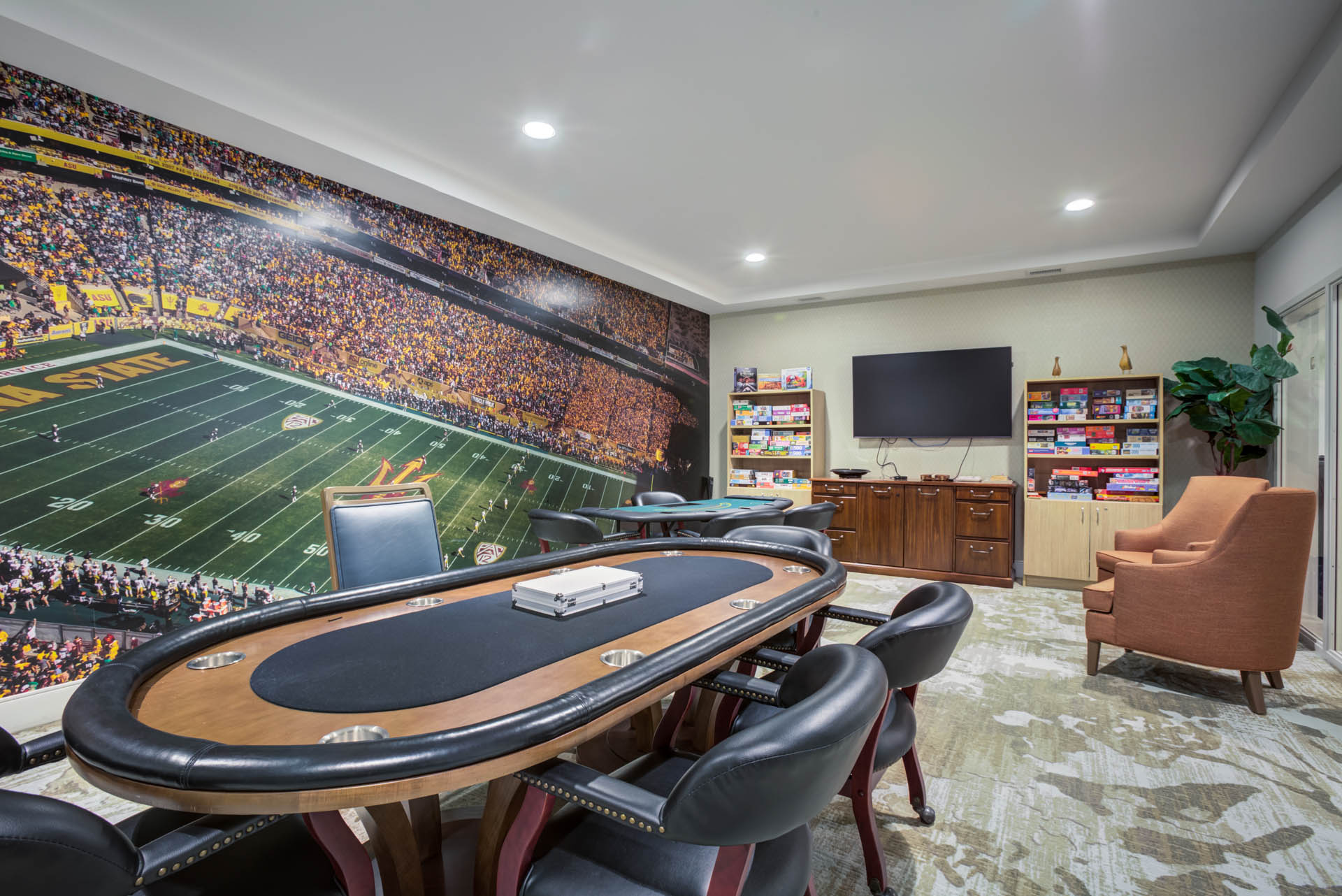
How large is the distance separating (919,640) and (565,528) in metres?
2.78

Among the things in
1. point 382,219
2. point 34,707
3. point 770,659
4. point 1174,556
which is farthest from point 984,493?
Result: point 34,707

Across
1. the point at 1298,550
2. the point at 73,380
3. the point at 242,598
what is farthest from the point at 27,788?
the point at 1298,550

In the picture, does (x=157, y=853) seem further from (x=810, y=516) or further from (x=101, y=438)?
(x=810, y=516)

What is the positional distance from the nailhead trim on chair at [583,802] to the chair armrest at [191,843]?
0.40m

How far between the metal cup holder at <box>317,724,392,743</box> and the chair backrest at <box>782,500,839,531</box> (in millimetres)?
3435

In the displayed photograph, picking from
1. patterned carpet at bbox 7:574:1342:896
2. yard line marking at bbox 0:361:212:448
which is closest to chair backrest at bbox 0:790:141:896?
patterned carpet at bbox 7:574:1342:896

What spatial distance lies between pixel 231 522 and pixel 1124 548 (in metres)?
5.73

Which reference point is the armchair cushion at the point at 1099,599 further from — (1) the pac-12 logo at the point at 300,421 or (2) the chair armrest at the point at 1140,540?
(1) the pac-12 logo at the point at 300,421

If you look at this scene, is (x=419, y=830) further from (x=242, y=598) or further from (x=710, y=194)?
(x=710, y=194)

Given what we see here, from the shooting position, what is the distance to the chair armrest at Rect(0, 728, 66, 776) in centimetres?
111

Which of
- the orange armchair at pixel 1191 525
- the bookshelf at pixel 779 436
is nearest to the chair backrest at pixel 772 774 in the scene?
the orange armchair at pixel 1191 525

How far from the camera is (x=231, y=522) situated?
3445mm

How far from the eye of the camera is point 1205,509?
4.11m

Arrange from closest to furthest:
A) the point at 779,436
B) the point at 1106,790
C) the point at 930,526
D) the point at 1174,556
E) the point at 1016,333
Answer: the point at 1106,790 → the point at 1174,556 → the point at 930,526 → the point at 1016,333 → the point at 779,436
